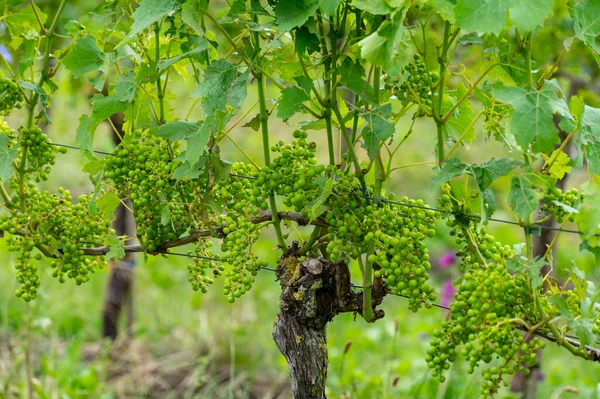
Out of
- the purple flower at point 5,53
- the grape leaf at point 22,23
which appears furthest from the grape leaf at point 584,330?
the purple flower at point 5,53

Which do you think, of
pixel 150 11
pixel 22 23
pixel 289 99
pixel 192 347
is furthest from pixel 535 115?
pixel 192 347

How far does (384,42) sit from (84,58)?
30.9 inches

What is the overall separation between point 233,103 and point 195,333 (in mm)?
2863

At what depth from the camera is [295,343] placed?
5.67 feet

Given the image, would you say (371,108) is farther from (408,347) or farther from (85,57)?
(408,347)

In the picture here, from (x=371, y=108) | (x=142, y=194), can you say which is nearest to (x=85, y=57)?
(x=142, y=194)

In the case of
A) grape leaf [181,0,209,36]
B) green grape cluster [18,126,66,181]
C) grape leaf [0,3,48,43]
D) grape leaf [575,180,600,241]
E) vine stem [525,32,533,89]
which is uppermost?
grape leaf [0,3,48,43]

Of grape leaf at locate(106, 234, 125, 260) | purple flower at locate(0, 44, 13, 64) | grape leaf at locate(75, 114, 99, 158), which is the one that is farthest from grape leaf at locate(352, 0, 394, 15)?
purple flower at locate(0, 44, 13, 64)

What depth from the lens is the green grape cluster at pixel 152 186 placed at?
1.70 m

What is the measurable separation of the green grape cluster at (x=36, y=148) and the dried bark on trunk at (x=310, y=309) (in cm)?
73

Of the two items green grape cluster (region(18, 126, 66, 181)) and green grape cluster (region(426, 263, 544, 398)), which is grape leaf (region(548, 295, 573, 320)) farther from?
green grape cluster (region(18, 126, 66, 181))

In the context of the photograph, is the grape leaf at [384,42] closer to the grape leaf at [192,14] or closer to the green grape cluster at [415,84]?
the green grape cluster at [415,84]

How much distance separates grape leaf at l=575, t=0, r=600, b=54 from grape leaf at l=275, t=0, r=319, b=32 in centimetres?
51

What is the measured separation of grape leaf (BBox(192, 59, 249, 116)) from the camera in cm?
148
